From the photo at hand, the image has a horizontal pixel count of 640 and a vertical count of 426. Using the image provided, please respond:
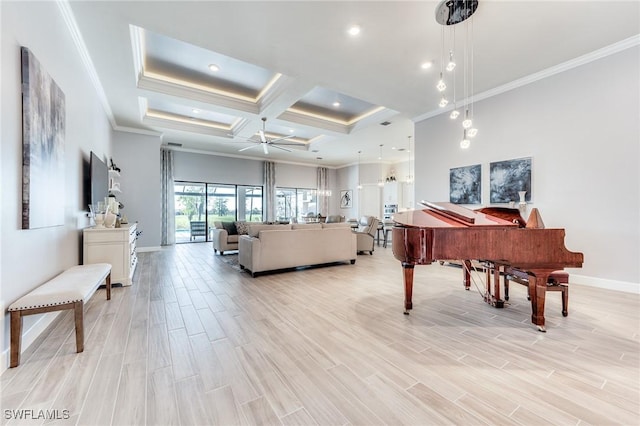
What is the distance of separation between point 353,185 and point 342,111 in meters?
5.72

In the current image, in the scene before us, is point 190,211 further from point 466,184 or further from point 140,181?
point 466,184

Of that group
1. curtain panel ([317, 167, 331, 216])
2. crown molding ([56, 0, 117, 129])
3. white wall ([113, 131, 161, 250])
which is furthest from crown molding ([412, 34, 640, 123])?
white wall ([113, 131, 161, 250])

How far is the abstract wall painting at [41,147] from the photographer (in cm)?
201

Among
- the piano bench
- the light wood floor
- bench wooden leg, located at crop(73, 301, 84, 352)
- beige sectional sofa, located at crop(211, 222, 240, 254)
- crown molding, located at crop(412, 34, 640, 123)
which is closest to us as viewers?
the light wood floor

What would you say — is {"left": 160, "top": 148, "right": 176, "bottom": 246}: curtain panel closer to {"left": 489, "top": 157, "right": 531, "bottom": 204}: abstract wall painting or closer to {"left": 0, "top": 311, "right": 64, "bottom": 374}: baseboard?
{"left": 0, "top": 311, "right": 64, "bottom": 374}: baseboard

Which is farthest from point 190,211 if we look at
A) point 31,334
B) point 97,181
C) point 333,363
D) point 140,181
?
point 333,363

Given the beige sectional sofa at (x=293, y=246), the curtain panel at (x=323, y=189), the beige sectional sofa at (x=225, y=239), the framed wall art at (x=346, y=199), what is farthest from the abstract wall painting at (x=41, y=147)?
the framed wall art at (x=346, y=199)

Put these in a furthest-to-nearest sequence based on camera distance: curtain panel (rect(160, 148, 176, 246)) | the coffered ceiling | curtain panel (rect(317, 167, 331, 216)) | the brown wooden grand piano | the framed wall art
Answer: curtain panel (rect(317, 167, 331, 216))
the framed wall art
curtain panel (rect(160, 148, 176, 246))
the coffered ceiling
the brown wooden grand piano

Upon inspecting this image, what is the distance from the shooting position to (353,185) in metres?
12.0

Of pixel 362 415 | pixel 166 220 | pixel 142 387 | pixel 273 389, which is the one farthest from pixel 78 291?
pixel 166 220

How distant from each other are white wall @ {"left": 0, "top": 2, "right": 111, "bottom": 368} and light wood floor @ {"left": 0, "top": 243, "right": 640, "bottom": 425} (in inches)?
23.0

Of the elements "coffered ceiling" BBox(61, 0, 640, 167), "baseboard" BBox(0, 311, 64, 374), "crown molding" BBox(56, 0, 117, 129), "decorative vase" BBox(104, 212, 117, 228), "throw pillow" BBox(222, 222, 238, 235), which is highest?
"coffered ceiling" BBox(61, 0, 640, 167)

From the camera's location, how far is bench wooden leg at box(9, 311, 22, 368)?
1.77 metres

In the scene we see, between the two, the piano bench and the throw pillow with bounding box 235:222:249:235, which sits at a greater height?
the throw pillow with bounding box 235:222:249:235
